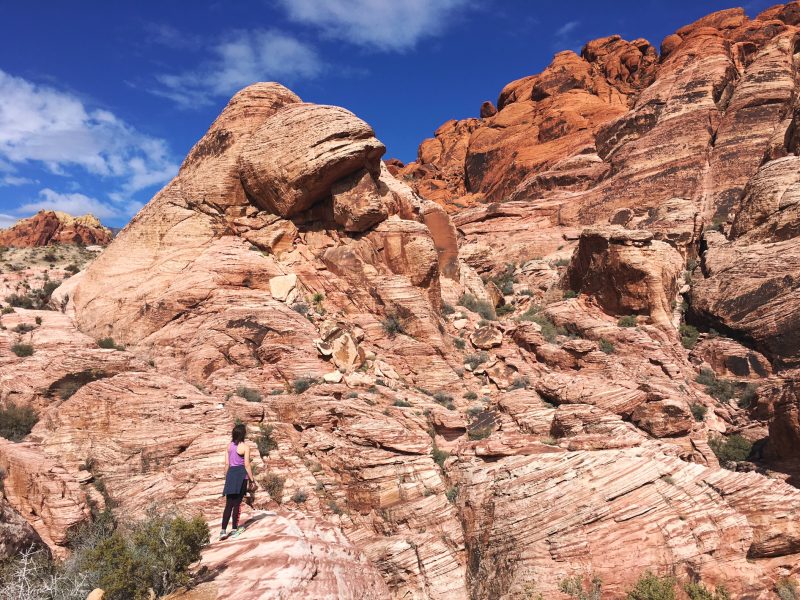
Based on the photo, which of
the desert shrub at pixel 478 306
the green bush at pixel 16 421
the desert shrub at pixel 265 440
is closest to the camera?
the green bush at pixel 16 421

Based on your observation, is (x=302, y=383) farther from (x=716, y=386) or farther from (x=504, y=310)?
(x=716, y=386)

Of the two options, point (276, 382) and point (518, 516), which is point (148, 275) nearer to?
point (276, 382)

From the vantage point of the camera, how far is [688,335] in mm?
24109

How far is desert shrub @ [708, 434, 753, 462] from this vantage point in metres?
15.6

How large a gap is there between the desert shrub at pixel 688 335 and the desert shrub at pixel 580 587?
1712 cm

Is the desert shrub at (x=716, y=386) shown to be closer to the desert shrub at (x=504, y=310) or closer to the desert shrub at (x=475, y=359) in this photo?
the desert shrub at (x=475, y=359)

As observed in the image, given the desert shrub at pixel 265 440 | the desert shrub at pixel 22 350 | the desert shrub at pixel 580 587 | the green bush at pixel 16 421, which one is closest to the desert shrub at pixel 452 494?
the desert shrub at pixel 580 587

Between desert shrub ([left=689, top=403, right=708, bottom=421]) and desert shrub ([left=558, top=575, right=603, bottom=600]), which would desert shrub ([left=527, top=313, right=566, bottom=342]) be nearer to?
desert shrub ([left=689, top=403, right=708, bottom=421])

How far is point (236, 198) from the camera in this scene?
71.5 ft

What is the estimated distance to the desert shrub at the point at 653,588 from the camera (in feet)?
28.1

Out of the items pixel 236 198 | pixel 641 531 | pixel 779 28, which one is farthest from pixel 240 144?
pixel 779 28

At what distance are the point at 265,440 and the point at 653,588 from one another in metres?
9.14

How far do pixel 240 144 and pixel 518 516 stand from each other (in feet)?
61.7

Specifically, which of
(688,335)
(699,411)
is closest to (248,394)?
(699,411)
